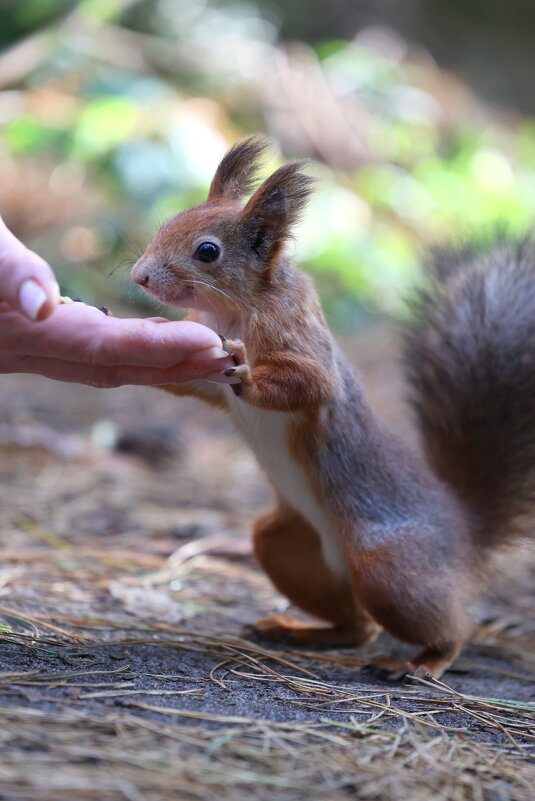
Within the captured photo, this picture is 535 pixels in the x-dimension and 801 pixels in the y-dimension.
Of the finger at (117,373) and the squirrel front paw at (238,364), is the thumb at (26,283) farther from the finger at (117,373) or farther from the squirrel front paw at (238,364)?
the squirrel front paw at (238,364)

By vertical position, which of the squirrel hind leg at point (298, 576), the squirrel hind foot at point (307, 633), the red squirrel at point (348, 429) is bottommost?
the squirrel hind foot at point (307, 633)

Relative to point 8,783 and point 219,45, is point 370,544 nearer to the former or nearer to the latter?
point 8,783

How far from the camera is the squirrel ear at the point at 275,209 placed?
7.64 feet

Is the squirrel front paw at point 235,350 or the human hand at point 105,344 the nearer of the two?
the human hand at point 105,344

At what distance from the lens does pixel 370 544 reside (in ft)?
7.92

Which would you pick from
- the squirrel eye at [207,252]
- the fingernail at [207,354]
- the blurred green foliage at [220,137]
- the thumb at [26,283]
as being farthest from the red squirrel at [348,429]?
the blurred green foliage at [220,137]

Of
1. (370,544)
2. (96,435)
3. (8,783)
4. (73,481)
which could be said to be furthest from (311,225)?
(8,783)

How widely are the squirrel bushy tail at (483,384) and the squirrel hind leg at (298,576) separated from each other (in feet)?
1.53

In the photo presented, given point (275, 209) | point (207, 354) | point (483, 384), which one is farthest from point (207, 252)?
point (483, 384)

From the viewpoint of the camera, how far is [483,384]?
2.76 m

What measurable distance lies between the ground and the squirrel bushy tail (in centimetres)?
21

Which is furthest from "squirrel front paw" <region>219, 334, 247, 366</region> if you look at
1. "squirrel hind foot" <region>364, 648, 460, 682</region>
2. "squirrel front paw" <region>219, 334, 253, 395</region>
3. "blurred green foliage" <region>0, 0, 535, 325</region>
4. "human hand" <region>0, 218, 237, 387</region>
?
"blurred green foliage" <region>0, 0, 535, 325</region>

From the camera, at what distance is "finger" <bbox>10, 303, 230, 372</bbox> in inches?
70.6

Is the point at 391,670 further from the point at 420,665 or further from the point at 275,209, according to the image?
the point at 275,209
